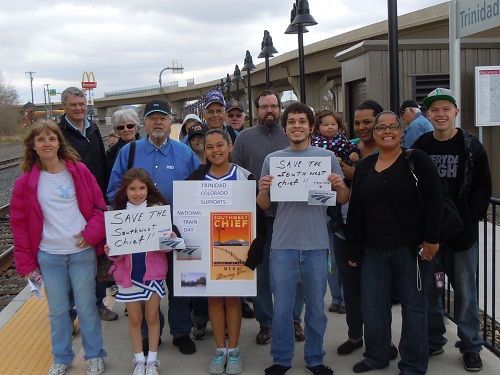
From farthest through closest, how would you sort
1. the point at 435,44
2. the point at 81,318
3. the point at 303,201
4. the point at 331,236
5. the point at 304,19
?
the point at 435,44
the point at 304,19
the point at 331,236
the point at 81,318
the point at 303,201

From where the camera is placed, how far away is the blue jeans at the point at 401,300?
3898 mm

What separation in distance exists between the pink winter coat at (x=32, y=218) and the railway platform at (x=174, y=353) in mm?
951

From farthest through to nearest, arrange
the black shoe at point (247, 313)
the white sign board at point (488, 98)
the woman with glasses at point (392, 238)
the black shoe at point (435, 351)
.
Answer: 1. the white sign board at point (488, 98)
2. the black shoe at point (247, 313)
3. the black shoe at point (435, 351)
4. the woman with glasses at point (392, 238)

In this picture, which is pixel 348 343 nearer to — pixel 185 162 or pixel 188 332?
pixel 188 332

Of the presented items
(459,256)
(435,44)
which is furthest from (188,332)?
(435,44)

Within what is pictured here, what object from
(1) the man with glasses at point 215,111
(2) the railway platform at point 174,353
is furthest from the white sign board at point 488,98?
Result: (1) the man with glasses at point 215,111

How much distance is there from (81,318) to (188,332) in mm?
959

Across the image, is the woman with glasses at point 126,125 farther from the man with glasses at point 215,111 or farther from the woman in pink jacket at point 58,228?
the woman in pink jacket at point 58,228

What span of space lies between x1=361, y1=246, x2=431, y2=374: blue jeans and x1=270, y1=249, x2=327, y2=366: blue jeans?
1.11 feet

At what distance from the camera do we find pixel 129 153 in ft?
15.5

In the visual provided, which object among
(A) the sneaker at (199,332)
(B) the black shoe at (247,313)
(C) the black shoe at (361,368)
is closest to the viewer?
(C) the black shoe at (361,368)

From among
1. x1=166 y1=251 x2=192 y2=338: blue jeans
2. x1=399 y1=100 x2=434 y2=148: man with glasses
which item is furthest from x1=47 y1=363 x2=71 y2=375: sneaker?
x1=399 y1=100 x2=434 y2=148: man with glasses

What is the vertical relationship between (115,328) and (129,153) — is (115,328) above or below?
below

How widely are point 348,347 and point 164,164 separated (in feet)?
7.17
